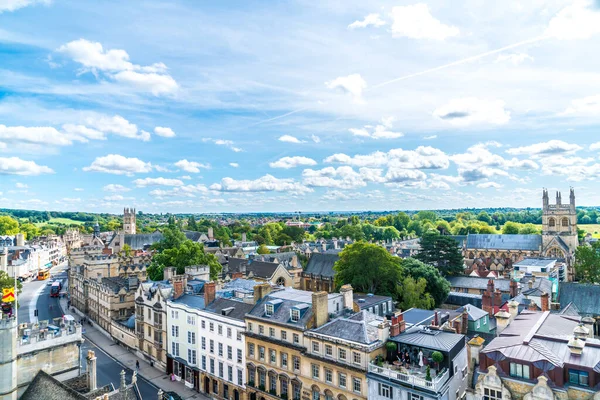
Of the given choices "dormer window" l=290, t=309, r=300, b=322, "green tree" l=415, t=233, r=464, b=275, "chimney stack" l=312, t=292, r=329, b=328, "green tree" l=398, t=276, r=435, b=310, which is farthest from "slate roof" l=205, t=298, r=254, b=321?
"green tree" l=415, t=233, r=464, b=275

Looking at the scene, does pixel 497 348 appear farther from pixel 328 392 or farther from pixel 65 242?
pixel 65 242

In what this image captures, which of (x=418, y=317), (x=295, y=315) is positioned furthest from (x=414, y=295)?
(x=295, y=315)

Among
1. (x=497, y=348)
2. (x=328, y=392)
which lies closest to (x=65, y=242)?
(x=328, y=392)

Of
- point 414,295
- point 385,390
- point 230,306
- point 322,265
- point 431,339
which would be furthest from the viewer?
point 322,265

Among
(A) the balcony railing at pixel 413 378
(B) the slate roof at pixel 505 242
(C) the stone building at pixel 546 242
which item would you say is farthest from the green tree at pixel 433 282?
(B) the slate roof at pixel 505 242

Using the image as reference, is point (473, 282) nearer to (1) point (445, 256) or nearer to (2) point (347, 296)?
(1) point (445, 256)

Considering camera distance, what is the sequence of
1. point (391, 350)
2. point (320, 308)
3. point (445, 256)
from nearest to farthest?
point (391, 350) < point (320, 308) < point (445, 256)
